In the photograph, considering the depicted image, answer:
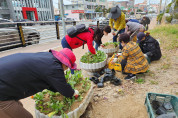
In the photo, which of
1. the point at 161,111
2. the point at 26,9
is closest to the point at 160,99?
the point at 161,111

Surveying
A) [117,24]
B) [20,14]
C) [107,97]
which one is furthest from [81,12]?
[107,97]

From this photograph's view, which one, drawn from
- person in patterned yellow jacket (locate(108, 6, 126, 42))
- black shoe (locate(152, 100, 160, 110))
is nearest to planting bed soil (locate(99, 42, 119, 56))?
person in patterned yellow jacket (locate(108, 6, 126, 42))

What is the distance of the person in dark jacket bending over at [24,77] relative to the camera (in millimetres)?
1386

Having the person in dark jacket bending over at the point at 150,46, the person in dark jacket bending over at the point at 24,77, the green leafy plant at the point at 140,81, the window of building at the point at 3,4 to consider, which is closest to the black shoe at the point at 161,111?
the green leafy plant at the point at 140,81

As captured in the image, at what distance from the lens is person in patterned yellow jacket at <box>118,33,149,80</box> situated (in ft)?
10.4

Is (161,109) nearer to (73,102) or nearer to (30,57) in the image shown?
(73,102)

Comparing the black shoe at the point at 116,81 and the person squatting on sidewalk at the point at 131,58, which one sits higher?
the person squatting on sidewalk at the point at 131,58

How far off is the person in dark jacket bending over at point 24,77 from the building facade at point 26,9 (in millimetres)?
35479

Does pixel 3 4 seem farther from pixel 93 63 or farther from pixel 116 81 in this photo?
pixel 116 81

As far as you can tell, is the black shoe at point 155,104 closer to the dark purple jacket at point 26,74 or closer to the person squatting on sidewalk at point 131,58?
the person squatting on sidewalk at point 131,58

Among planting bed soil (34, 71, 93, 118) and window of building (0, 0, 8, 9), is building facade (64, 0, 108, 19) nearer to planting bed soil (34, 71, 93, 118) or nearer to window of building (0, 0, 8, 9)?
window of building (0, 0, 8, 9)

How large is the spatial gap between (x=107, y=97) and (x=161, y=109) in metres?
1.07

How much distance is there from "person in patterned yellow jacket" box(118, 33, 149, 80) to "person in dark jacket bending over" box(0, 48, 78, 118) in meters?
2.03

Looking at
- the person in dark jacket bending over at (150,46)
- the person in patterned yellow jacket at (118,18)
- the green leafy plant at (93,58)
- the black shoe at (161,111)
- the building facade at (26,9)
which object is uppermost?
the building facade at (26,9)
